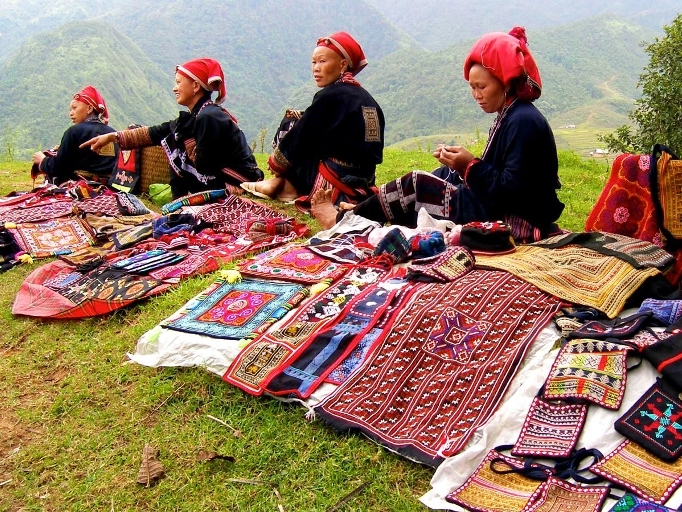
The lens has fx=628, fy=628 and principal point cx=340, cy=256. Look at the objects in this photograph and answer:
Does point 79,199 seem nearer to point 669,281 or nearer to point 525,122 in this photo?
point 525,122

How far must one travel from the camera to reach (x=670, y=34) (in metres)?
7.45

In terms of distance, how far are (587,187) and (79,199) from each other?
17.7 ft

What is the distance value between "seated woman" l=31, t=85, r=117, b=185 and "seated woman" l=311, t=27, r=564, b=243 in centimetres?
392

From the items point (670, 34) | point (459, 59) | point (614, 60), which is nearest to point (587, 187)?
point (670, 34)

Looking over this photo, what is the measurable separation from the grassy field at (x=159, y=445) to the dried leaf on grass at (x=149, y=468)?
0.10ft

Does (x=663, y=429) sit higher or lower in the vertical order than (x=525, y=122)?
lower

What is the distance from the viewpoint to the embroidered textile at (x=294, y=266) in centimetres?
364

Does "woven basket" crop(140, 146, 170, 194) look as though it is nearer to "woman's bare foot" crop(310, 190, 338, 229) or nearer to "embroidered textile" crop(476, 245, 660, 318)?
"woman's bare foot" crop(310, 190, 338, 229)

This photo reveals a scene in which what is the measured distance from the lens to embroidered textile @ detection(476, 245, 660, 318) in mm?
3020

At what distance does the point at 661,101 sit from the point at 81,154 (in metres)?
6.39

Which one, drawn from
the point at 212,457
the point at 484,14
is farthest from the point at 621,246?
the point at 484,14

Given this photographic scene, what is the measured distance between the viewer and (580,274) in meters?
3.22

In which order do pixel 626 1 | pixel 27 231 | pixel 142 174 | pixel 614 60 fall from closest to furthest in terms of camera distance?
pixel 27 231
pixel 142 174
pixel 614 60
pixel 626 1

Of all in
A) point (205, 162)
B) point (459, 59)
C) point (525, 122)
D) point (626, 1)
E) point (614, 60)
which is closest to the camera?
point (525, 122)
